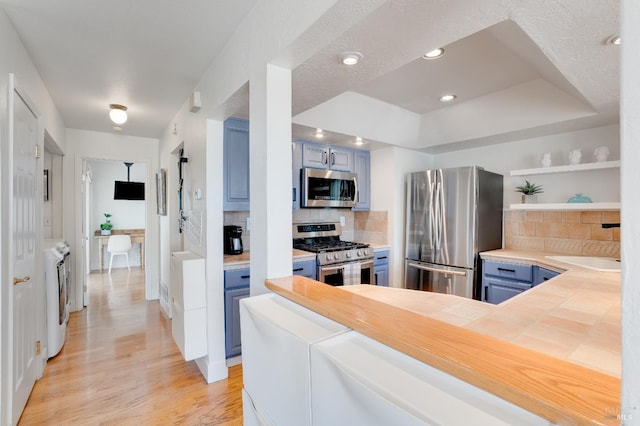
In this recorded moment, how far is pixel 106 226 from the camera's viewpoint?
21.6 feet

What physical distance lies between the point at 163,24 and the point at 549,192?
3633 millimetres

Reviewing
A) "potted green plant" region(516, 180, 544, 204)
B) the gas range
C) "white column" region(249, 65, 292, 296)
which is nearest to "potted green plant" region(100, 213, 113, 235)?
the gas range

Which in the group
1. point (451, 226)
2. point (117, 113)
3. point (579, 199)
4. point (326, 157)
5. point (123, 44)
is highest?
point (123, 44)

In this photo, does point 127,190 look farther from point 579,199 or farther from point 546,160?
point 579,199

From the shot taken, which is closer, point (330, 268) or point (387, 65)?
point (387, 65)

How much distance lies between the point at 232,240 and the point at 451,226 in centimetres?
224

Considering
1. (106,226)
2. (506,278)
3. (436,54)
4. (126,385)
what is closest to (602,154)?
(506,278)

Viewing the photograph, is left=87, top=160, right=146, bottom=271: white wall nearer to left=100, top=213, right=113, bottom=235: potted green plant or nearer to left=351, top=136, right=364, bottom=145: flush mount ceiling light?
left=100, top=213, right=113, bottom=235: potted green plant

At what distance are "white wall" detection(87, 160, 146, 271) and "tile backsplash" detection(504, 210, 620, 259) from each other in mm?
6639

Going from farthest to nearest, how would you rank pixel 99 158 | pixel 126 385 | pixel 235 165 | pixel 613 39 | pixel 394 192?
1. pixel 99 158
2. pixel 394 192
3. pixel 235 165
4. pixel 126 385
5. pixel 613 39

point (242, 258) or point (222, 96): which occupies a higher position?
point (222, 96)

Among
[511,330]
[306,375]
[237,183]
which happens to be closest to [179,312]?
[237,183]

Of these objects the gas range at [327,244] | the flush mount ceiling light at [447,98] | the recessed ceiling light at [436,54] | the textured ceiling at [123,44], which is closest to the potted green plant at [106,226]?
the textured ceiling at [123,44]

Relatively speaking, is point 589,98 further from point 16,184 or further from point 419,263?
point 16,184
